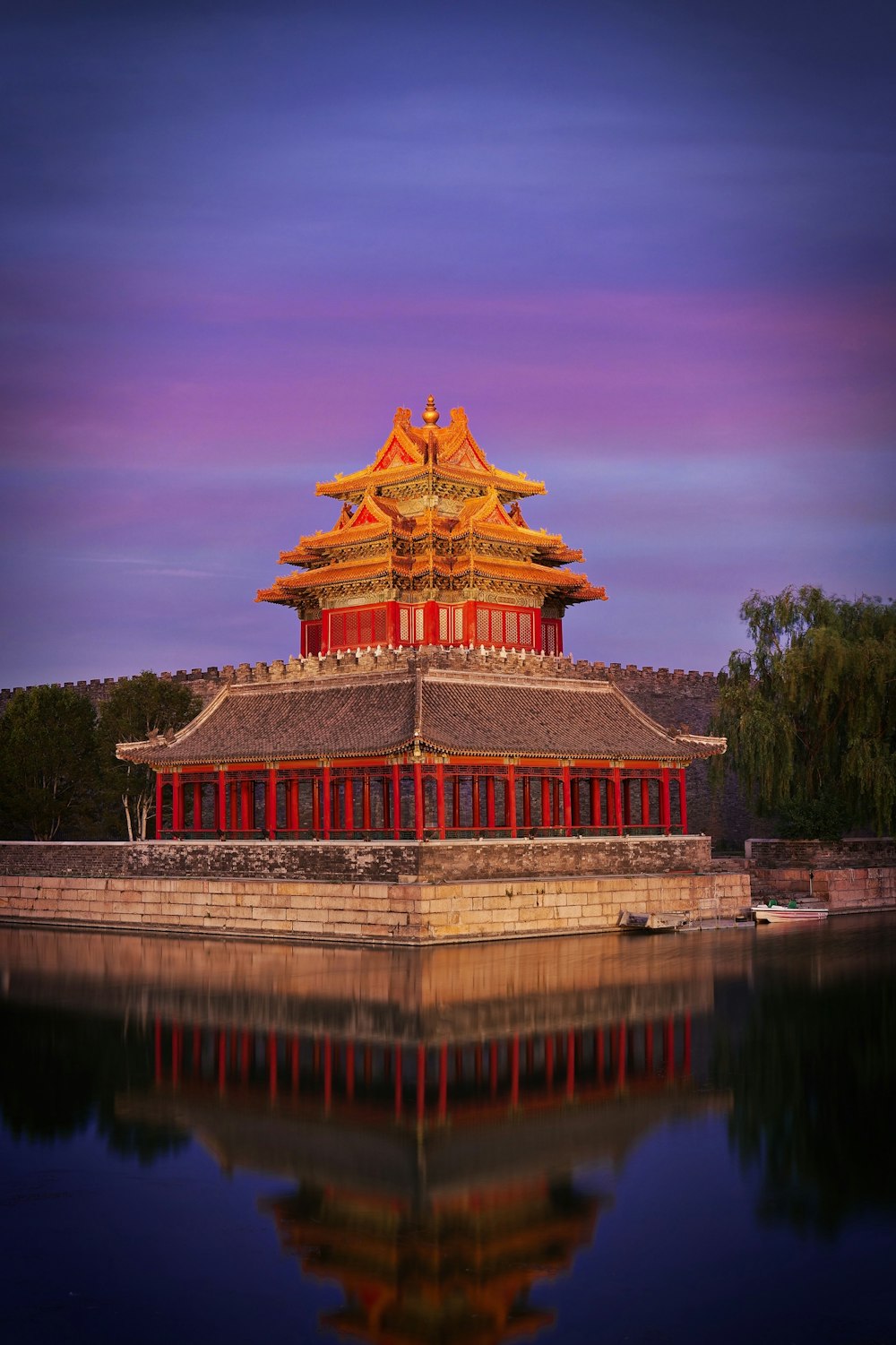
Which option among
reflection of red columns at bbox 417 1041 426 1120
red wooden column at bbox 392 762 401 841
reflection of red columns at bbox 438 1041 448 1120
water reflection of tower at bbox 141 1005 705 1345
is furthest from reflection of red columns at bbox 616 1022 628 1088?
red wooden column at bbox 392 762 401 841

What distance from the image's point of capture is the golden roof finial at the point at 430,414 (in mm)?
35562

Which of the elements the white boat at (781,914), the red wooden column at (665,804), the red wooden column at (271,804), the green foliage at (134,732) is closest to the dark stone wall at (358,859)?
the red wooden column at (665,804)

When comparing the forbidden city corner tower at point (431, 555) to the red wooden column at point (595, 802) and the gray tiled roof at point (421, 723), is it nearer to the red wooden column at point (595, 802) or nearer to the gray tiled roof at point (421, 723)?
the gray tiled roof at point (421, 723)

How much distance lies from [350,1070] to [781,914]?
17691 mm

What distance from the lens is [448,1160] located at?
440 inches

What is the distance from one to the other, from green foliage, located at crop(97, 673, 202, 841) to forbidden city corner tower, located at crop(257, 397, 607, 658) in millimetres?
5153

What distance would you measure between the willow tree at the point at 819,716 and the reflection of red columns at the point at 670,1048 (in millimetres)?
17963

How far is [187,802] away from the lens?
136ft

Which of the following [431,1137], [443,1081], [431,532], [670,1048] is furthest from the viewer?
[431,532]

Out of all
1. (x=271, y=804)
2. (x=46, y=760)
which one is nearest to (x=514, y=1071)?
(x=271, y=804)

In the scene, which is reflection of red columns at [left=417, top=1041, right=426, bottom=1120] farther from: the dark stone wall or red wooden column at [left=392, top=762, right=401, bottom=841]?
red wooden column at [left=392, top=762, right=401, bottom=841]

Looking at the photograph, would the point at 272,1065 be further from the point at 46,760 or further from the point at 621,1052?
the point at 46,760

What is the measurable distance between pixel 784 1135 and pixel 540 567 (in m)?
23.4

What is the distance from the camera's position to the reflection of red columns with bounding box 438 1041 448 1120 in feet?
42.1
